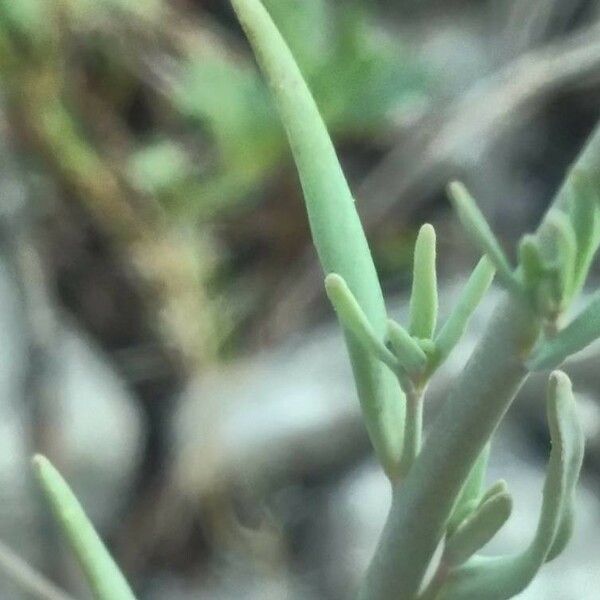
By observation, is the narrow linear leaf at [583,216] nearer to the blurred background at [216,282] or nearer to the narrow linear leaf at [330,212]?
the narrow linear leaf at [330,212]

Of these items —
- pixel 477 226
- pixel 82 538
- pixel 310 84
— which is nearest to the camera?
pixel 477 226

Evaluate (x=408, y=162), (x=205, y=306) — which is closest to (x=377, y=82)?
(x=408, y=162)

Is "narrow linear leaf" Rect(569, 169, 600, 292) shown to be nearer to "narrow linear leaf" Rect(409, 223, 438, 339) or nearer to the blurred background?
"narrow linear leaf" Rect(409, 223, 438, 339)

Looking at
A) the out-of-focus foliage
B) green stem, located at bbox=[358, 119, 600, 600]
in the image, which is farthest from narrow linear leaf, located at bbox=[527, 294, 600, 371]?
the out-of-focus foliage

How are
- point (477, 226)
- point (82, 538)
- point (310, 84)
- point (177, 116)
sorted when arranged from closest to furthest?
point (477, 226), point (82, 538), point (310, 84), point (177, 116)

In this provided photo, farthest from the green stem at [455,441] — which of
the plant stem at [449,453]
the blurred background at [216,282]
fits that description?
the blurred background at [216,282]

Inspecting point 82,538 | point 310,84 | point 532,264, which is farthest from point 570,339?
point 310,84

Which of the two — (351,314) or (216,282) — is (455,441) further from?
(216,282)
